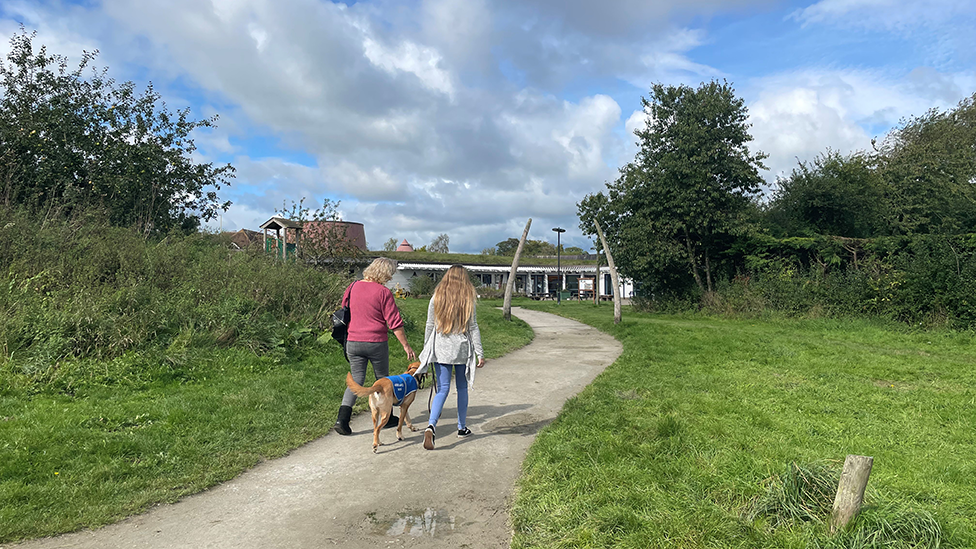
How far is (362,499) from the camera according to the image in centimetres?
425

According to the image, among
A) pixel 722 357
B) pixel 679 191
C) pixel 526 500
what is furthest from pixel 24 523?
pixel 679 191

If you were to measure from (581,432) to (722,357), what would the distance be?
20.6ft

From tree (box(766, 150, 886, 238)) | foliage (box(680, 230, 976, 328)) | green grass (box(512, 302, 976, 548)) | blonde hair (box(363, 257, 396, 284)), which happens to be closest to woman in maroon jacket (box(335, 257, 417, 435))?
blonde hair (box(363, 257, 396, 284))

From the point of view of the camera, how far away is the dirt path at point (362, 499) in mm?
3598

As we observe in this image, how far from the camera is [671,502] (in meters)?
3.79

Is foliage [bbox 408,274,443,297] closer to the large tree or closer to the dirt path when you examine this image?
the large tree

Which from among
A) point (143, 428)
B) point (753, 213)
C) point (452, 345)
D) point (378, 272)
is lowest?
point (143, 428)

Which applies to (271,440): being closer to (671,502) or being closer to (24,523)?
(24,523)

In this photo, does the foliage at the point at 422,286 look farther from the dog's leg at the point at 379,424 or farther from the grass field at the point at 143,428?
the dog's leg at the point at 379,424

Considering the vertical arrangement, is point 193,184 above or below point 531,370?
above

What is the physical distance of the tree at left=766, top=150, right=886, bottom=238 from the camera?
A: 22.4 m

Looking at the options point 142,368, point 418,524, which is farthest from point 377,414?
point 142,368

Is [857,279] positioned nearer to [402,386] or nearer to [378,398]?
[402,386]

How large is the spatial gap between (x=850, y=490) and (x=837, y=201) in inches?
898
